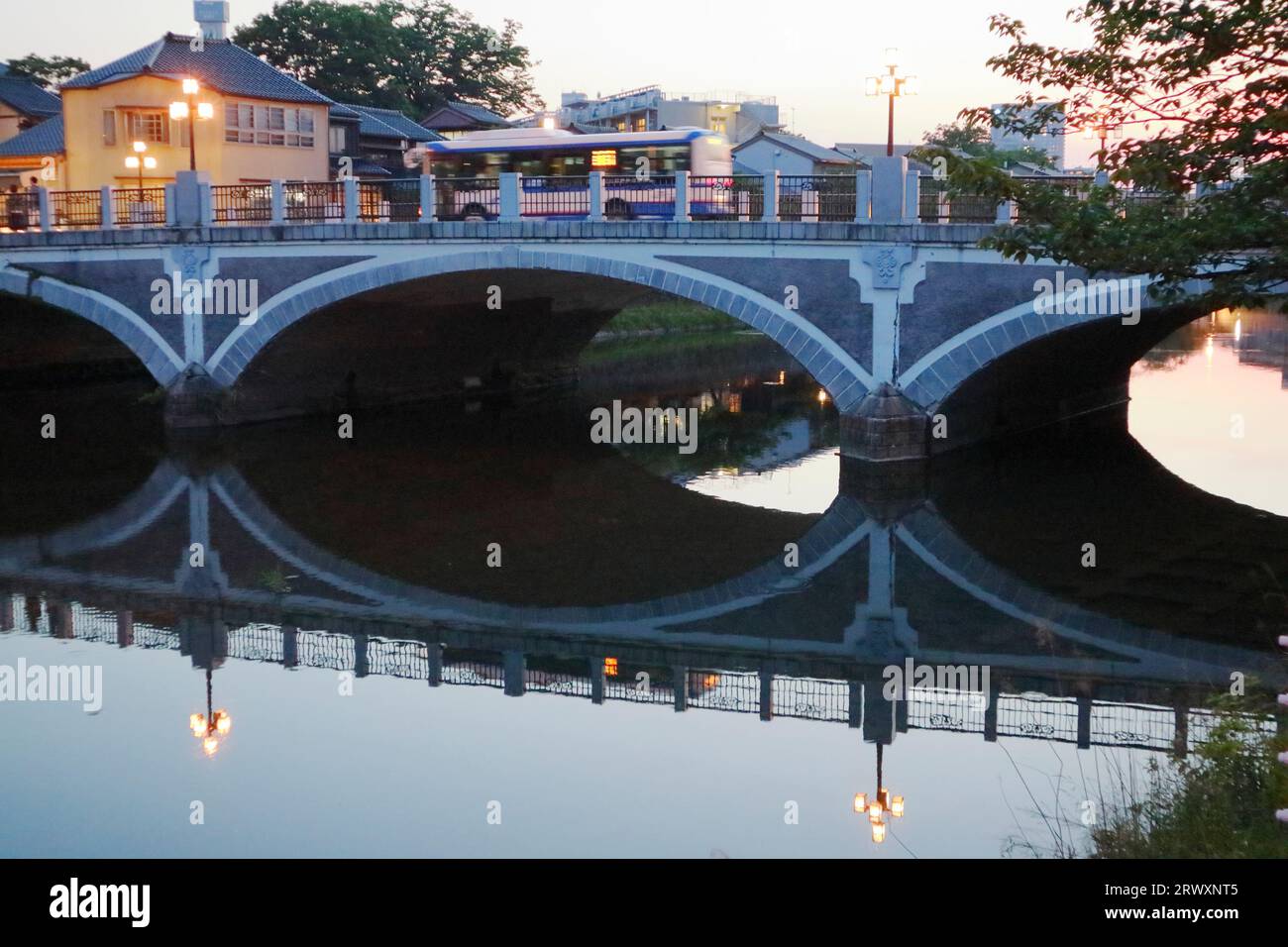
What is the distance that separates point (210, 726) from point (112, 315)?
17.6 metres

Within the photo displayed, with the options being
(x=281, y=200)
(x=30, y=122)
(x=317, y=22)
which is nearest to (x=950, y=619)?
(x=281, y=200)

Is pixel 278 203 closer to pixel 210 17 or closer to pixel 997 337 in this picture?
pixel 997 337

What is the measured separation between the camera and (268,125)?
47281 mm

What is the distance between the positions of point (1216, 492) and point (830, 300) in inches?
265

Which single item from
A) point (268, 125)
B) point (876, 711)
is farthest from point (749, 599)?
point (268, 125)

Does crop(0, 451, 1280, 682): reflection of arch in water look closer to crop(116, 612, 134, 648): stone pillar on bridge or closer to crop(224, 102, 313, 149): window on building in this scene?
crop(116, 612, 134, 648): stone pillar on bridge

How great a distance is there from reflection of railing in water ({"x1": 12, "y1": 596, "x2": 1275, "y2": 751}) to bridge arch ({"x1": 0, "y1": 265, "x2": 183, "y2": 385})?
39.0 feet

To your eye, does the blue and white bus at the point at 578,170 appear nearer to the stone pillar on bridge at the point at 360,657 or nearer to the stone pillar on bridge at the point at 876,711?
the stone pillar on bridge at the point at 360,657

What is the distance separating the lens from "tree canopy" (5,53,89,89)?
61.5 meters

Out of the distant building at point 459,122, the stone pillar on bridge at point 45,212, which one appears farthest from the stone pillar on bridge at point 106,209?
the distant building at point 459,122
